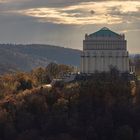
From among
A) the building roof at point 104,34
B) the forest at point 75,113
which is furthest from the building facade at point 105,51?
the forest at point 75,113

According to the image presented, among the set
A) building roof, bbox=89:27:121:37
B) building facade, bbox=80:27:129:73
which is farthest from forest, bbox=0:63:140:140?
building roof, bbox=89:27:121:37

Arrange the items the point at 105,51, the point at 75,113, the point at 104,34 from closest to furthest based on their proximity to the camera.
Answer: the point at 75,113 → the point at 105,51 → the point at 104,34

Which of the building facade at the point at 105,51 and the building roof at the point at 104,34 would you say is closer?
the building facade at the point at 105,51

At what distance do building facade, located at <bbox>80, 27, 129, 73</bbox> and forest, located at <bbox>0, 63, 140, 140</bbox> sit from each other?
33.2 m

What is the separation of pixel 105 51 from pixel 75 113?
46.1m

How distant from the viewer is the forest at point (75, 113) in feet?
249

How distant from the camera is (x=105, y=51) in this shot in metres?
125

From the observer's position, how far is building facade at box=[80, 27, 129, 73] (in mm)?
124500

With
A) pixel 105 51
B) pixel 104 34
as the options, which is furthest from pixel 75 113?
pixel 104 34

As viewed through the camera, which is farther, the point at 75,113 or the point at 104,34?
the point at 104,34

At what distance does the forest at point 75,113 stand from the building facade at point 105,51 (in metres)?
33.2

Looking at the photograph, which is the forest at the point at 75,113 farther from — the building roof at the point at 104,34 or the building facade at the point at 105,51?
the building roof at the point at 104,34

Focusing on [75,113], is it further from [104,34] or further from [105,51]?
[104,34]

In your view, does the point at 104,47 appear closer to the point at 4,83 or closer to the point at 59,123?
the point at 4,83
